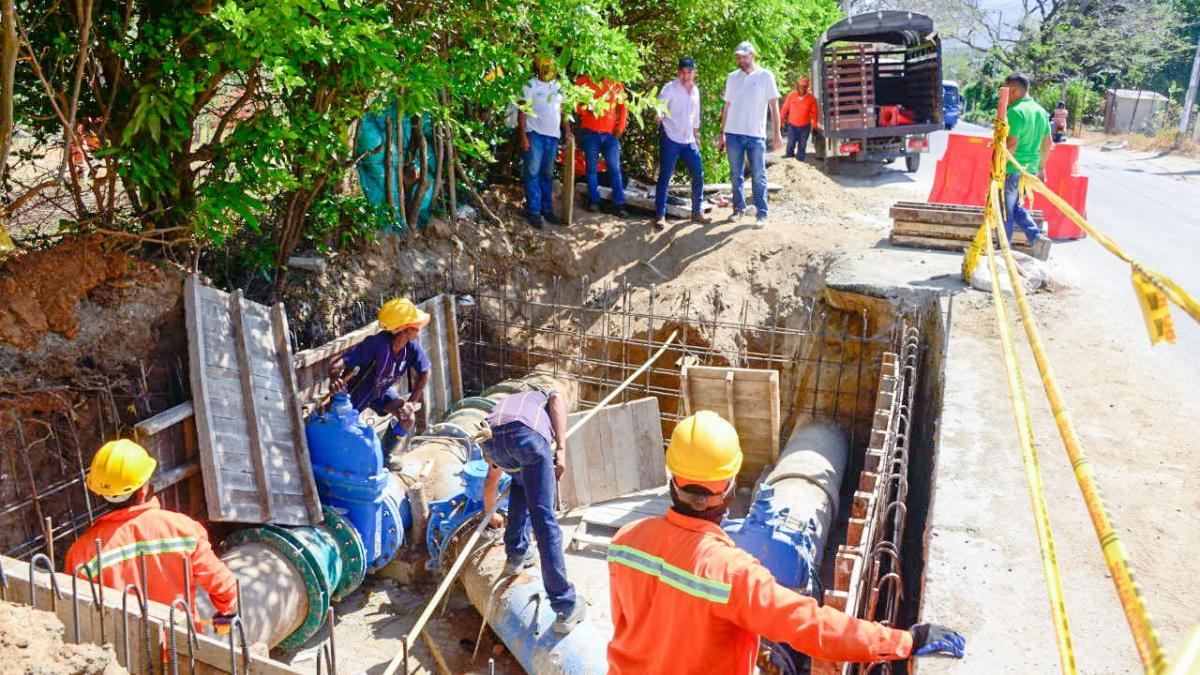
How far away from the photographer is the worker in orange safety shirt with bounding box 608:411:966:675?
8.52 ft

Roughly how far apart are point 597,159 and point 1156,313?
314 inches

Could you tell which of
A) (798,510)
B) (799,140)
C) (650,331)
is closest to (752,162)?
(650,331)

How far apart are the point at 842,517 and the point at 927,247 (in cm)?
317

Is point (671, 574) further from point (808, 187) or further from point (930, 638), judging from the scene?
point (808, 187)

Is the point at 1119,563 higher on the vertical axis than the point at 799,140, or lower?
lower

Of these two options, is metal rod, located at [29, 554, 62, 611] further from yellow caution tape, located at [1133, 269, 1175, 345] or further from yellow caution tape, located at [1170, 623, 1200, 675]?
yellow caution tape, located at [1133, 269, 1175, 345]

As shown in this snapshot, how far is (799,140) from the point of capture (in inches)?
630

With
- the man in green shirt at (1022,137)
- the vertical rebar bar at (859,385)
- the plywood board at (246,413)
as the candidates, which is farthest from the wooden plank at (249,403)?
the man in green shirt at (1022,137)

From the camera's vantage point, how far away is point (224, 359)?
5816 millimetres

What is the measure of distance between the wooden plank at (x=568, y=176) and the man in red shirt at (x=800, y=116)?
7082 mm

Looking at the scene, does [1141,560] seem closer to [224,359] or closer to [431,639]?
[431,639]

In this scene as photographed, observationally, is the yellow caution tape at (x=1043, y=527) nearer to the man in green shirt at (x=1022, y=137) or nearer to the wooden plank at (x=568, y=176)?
the man in green shirt at (x=1022, y=137)

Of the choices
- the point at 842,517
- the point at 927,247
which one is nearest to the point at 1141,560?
the point at 842,517

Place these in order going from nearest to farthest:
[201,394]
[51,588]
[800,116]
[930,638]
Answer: [930,638] < [51,588] < [201,394] < [800,116]
